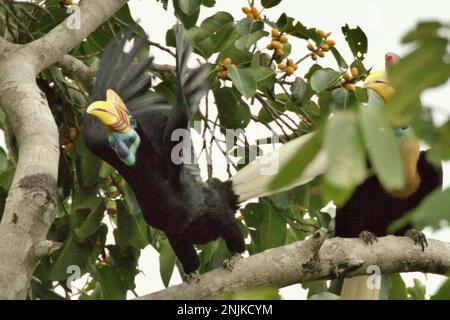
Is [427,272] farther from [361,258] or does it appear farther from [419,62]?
[419,62]

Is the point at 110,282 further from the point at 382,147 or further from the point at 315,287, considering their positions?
the point at 382,147

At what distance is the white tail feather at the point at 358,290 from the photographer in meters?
2.24

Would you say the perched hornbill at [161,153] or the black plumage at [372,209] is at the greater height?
the perched hornbill at [161,153]

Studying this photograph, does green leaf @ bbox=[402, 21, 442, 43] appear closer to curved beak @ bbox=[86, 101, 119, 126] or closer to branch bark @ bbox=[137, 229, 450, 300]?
branch bark @ bbox=[137, 229, 450, 300]

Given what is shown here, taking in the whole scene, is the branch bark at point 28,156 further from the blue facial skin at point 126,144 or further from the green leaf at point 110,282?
the green leaf at point 110,282

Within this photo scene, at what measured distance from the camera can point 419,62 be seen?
1.97 ft

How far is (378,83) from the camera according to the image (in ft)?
6.62

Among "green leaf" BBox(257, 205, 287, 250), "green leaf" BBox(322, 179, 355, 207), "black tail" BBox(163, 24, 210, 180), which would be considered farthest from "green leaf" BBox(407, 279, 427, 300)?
"green leaf" BBox(322, 179, 355, 207)

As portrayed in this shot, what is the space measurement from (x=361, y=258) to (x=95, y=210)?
2.76ft

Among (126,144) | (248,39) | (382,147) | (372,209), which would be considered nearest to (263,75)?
(248,39)

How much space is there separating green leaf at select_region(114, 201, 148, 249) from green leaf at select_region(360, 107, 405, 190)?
1854 millimetres

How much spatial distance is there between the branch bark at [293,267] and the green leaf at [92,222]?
567 mm

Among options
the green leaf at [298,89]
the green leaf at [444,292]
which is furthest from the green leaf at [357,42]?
the green leaf at [444,292]

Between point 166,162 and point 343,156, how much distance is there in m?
1.42
